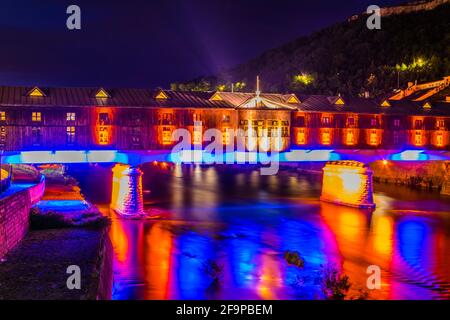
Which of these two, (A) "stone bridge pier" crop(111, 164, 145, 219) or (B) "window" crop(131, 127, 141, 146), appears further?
(B) "window" crop(131, 127, 141, 146)

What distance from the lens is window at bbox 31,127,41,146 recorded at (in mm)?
31641

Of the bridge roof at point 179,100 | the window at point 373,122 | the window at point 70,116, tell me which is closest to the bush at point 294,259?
the bridge roof at point 179,100

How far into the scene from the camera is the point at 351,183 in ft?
126

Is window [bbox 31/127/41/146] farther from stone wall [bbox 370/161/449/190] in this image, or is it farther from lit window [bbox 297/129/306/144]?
stone wall [bbox 370/161/449/190]

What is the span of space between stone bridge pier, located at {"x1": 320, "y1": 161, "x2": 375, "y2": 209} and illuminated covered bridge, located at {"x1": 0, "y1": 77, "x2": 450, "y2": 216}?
4.25ft

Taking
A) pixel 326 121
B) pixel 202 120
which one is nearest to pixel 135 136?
pixel 202 120

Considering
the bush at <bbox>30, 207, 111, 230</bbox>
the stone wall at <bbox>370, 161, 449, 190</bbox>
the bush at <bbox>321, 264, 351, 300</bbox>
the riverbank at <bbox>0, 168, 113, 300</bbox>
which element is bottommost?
the bush at <bbox>321, 264, 351, 300</bbox>

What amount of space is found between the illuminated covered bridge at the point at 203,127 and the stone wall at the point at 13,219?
980 centimetres

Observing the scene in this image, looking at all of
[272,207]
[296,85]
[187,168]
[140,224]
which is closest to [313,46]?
[296,85]

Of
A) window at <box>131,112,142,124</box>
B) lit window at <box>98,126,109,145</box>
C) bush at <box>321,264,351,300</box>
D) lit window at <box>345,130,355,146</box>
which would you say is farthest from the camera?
lit window at <box>345,130,355,146</box>

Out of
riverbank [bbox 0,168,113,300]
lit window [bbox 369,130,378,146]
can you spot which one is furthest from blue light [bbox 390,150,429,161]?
riverbank [bbox 0,168,113,300]

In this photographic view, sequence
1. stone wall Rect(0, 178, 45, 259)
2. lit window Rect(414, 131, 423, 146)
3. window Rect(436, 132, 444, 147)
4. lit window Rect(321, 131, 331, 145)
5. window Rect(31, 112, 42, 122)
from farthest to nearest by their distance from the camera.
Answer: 1. window Rect(436, 132, 444, 147)
2. lit window Rect(414, 131, 423, 146)
3. lit window Rect(321, 131, 331, 145)
4. window Rect(31, 112, 42, 122)
5. stone wall Rect(0, 178, 45, 259)

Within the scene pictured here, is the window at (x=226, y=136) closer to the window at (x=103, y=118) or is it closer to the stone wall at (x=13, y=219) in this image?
the window at (x=103, y=118)
